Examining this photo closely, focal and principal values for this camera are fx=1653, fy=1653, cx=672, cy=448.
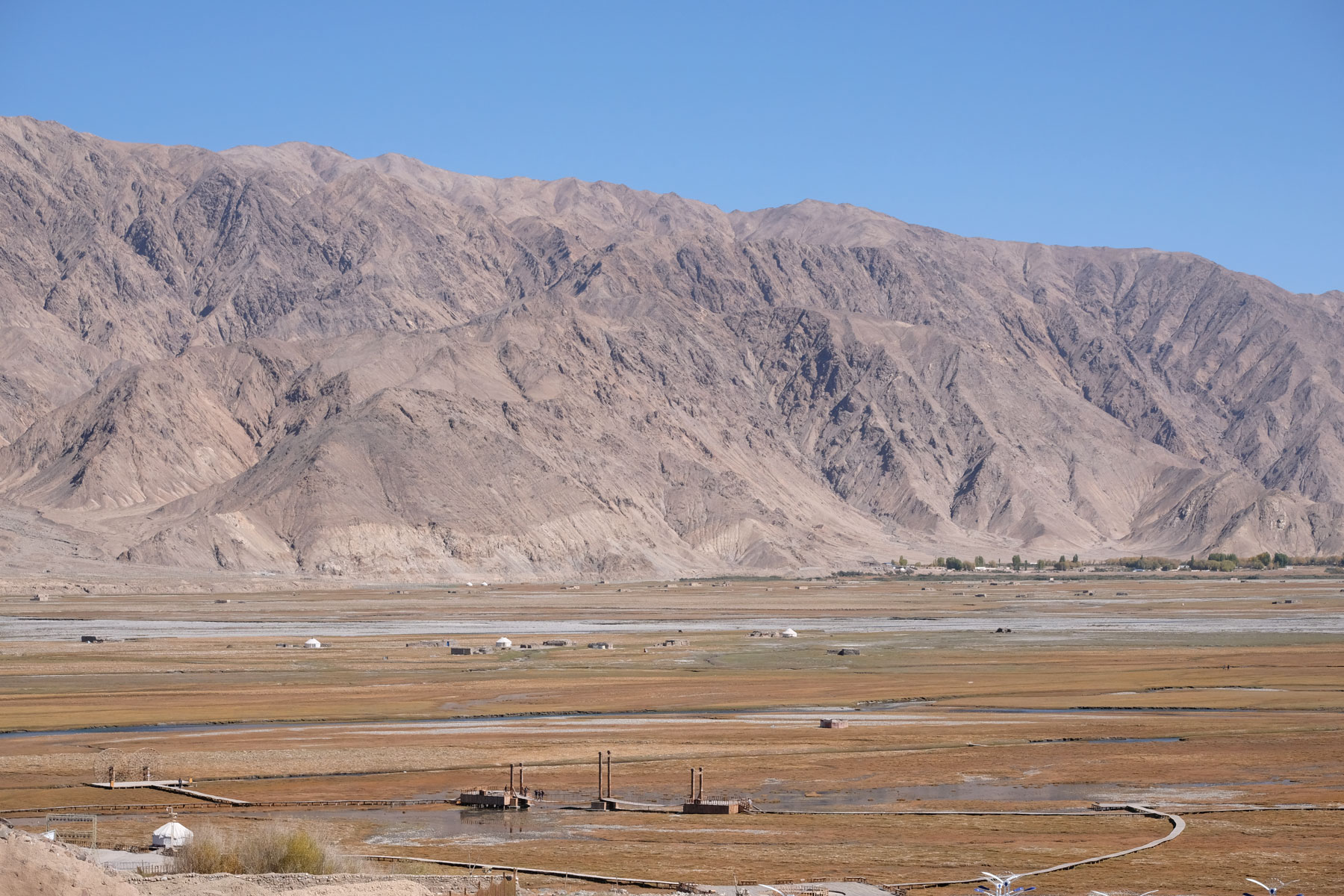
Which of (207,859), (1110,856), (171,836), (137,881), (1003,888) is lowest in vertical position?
(1110,856)

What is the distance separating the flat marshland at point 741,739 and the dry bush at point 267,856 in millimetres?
5355

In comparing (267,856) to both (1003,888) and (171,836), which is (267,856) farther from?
(1003,888)

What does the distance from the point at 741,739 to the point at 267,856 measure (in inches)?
1126

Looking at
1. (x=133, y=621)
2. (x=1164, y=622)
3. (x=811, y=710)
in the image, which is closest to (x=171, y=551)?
(x=133, y=621)

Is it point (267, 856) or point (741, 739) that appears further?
point (741, 739)

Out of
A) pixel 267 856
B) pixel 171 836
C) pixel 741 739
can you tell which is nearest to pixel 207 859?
pixel 267 856

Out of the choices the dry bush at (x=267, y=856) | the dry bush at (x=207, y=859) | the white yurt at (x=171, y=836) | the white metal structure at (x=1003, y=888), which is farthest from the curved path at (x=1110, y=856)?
the white yurt at (x=171, y=836)

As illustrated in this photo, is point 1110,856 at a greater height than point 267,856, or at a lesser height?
lesser

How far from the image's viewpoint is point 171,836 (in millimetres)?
39188

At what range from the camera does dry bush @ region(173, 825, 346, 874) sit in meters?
34.6

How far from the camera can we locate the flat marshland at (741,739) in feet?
135

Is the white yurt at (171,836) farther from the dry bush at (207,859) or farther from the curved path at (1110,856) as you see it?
the curved path at (1110,856)

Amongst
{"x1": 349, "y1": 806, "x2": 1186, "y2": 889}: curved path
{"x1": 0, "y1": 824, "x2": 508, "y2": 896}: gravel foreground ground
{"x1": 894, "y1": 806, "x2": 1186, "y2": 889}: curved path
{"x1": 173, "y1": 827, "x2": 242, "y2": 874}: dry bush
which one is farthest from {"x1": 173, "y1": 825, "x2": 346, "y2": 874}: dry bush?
{"x1": 894, "y1": 806, "x2": 1186, "y2": 889}: curved path

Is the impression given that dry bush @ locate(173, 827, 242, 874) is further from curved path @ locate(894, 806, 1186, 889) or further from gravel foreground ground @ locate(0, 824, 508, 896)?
curved path @ locate(894, 806, 1186, 889)
